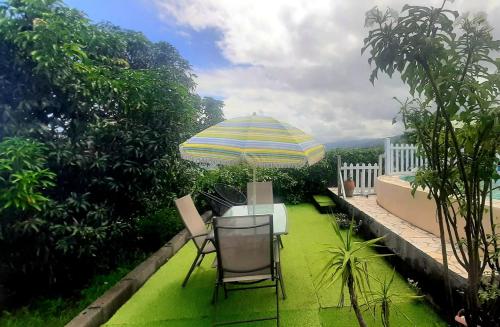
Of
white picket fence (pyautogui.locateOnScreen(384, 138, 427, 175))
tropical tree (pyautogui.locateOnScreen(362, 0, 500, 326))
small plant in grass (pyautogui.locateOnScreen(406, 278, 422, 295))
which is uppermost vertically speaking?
tropical tree (pyautogui.locateOnScreen(362, 0, 500, 326))

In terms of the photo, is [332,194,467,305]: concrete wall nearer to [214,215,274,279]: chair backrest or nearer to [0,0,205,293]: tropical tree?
[214,215,274,279]: chair backrest

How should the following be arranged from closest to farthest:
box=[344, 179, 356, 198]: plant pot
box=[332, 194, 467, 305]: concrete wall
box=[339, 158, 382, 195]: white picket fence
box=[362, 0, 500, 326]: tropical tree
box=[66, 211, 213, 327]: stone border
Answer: box=[362, 0, 500, 326]: tropical tree < box=[332, 194, 467, 305]: concrete wall < box=[66, 211, 213, 327]: stone border < box=[344, 179, 356, 198]: plant pot < box=[339, 158, 382, 195]: white picket fence

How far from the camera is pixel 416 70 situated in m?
1.83

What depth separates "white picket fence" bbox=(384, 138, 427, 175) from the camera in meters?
8.70

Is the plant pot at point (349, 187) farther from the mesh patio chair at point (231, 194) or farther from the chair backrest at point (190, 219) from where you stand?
the chair backrest at point (190, 219)

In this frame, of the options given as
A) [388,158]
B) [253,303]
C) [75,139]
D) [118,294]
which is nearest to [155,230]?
[118,294]

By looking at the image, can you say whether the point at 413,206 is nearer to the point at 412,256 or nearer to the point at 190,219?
the point at 412,256

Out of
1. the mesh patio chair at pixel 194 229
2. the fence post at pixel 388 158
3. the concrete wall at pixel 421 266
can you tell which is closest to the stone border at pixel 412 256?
the concrete wall at pixel 421 266

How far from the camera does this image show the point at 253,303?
3.16m

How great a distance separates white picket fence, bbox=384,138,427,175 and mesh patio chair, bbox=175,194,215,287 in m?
6.70

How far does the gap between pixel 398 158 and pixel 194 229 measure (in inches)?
287

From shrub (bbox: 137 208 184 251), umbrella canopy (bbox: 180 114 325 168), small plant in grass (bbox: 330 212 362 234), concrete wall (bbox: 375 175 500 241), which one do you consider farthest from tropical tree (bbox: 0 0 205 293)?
concrete wall (bbox: 375 175 500 241)

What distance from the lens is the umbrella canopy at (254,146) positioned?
3.26m

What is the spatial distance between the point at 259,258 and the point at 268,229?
0.34m
